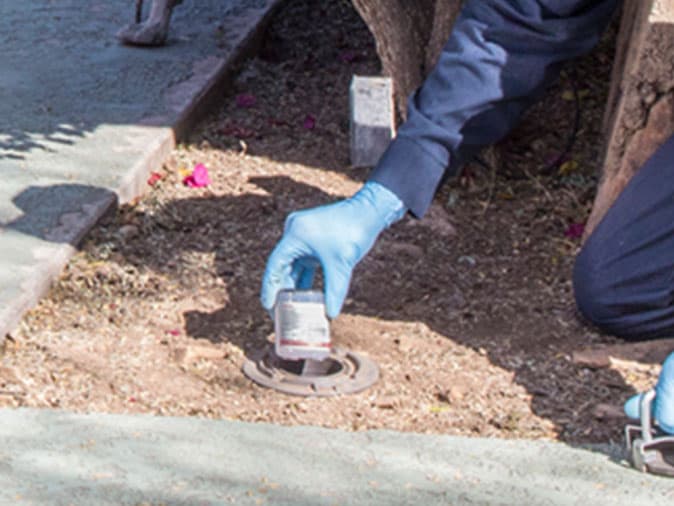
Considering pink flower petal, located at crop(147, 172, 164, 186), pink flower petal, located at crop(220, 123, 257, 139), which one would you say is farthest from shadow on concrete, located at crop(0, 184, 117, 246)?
pink flower petal, located at crop(220, 123, 257, 139)

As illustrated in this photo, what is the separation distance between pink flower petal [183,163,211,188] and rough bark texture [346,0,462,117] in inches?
28.7

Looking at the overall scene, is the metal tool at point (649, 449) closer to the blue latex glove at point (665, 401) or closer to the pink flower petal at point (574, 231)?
the blue latex glove at point (665, 401)

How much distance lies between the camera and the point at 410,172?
135 inches

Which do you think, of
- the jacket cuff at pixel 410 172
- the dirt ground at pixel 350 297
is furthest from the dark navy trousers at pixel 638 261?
the jacket cuff at pixel 410 172

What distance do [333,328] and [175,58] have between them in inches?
110

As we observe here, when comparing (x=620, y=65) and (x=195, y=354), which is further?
(x=620, y=65)

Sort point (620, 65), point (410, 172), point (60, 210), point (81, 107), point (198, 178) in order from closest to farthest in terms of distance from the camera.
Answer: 1. point (410, 172)
2. point (60, 210)
3. point (620, 65)
4. point (198, 178)
5. point (81, 107)

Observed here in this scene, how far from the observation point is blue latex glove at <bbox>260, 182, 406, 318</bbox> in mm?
3387

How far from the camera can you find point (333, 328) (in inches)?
149

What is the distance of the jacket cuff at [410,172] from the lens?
3.44 m

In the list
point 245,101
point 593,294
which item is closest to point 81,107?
point 245,101

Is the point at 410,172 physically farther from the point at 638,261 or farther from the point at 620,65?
the point at 620,65

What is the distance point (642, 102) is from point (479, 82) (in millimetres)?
683

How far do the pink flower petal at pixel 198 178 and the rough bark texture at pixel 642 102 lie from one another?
141cm
